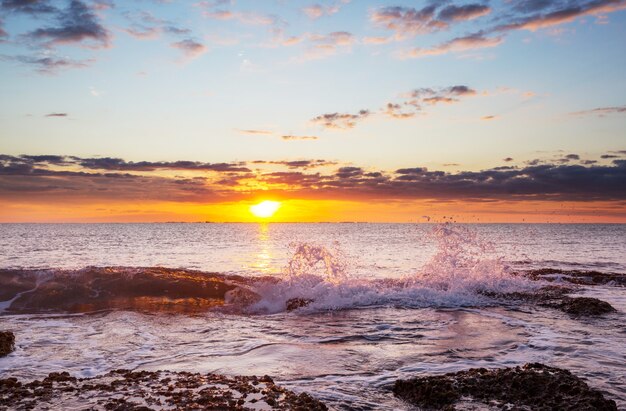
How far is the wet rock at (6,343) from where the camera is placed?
11.1 meters

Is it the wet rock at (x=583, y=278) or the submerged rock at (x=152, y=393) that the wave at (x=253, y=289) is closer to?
the wet rock at (x=583, y=278)

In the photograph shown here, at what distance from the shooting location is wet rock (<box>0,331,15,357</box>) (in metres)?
11.1

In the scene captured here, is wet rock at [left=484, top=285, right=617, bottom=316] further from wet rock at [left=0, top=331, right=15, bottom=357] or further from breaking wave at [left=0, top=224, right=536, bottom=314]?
wet rock at [left=0, top=331, right=15, bottom=357]

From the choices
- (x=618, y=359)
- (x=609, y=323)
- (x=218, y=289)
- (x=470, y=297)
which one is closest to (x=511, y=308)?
(x=470, y=297)

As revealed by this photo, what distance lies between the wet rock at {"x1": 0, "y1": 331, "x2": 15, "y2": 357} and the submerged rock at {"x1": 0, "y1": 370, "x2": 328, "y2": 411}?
2.83 metres

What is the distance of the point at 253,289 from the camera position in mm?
22969

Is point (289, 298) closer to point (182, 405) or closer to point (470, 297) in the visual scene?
point (470, 297)

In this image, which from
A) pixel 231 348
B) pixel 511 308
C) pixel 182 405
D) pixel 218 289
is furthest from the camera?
pixel 218 289

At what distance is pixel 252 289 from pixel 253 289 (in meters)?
0.06

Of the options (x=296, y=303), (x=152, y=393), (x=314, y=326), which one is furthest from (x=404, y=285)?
(x=152, y=393)

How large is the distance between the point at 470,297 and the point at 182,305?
1307 cm

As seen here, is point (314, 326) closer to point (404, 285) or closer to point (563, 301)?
point (404, 285)

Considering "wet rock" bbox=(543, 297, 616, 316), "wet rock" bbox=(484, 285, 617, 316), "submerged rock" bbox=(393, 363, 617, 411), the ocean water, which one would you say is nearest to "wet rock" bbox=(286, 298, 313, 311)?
the ocean water

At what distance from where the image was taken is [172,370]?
9.95 meters
